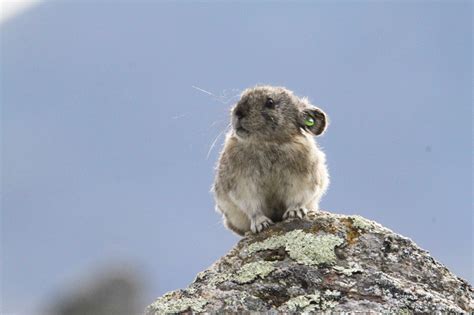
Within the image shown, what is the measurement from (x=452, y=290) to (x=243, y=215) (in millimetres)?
4115

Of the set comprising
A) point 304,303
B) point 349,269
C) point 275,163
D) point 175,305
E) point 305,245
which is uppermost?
point 275,163

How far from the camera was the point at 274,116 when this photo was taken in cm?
1308

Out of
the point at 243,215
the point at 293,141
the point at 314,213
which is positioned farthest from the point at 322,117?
the point at 314,213

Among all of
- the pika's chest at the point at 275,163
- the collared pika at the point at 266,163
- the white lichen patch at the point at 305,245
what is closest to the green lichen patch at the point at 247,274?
→ the white lichen patch at the point at 305,245

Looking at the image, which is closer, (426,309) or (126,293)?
(426,309)

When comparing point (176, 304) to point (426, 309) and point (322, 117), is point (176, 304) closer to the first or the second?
point (426, 309)

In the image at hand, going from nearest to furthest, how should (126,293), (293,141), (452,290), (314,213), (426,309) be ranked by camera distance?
(426,309), (452,290), (314,213), (293,141), (126,293)

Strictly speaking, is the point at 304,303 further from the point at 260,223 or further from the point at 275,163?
the point at 275,163

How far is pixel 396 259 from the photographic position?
9.99 m

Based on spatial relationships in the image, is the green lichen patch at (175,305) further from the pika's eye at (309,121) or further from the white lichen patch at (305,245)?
the pika's eye at (309,121)

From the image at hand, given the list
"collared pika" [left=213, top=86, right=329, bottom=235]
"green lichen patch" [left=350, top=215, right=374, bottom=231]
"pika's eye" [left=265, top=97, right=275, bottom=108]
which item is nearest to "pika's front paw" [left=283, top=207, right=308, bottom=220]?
"collared pika" [left=213, top=86, right=329, bottom=235]

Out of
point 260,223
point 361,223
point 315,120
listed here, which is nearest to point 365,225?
point 361,223

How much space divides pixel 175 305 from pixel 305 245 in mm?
1649

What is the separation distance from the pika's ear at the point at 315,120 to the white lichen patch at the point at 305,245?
3230mm
